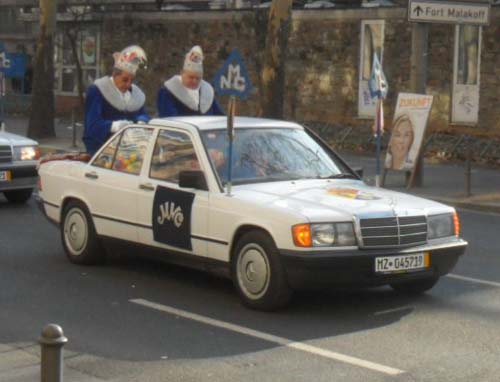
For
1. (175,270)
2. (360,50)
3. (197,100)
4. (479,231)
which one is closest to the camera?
(175,270)

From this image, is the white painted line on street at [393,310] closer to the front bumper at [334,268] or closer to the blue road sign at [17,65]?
the front bumper at [334,268]

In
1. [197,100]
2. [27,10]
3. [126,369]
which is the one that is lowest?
[126,369]

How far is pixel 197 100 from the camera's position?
12.7 m

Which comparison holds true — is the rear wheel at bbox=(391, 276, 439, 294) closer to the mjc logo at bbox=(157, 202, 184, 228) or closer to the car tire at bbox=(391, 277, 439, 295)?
the car tire at bbox=(391, 277, 439, 295)

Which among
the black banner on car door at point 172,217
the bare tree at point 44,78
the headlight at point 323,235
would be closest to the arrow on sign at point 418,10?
the black banner on car door at point 172,217

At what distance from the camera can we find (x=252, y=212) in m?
9.24

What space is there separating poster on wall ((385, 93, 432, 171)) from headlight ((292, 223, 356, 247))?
10.7 m

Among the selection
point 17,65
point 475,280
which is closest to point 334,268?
point 475,280

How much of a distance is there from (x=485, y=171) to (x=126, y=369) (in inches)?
623

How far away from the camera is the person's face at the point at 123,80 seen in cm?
1249

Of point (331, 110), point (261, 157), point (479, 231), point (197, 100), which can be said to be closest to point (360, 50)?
point (331, 110)

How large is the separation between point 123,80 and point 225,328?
4.45m

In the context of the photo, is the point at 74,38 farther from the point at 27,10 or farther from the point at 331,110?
the point at 331,110

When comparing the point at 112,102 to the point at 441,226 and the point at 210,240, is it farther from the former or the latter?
the point at 441,226
